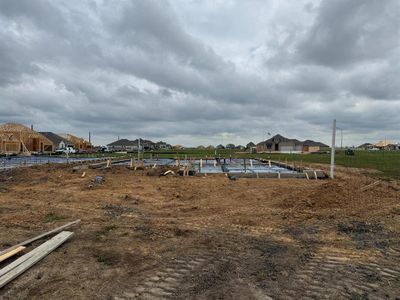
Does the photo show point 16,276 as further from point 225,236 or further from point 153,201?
point 153,201

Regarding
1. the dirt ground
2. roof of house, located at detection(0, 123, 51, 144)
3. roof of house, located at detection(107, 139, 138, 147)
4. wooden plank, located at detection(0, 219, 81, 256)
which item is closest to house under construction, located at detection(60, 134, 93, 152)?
roof of house, located at detection(0, 123, 51, 144)

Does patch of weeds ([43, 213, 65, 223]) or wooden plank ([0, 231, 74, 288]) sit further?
patch of weeds ([43, 213, 65, 223])

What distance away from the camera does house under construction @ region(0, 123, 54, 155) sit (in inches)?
2297

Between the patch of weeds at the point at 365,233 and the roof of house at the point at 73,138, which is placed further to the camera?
the roof of house at the point at 73,138

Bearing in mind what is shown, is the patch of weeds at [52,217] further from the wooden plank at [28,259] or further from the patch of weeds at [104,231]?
the wooden plank at [28,259]

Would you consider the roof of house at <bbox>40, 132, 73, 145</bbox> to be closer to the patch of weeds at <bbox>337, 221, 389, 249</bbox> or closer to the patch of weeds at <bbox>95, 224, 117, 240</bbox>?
the patch of weeds at <bbox>95, 224, 117, 240</bbox>

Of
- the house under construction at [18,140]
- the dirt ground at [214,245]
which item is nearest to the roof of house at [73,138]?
the house under construction at [18,140]

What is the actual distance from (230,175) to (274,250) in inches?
521

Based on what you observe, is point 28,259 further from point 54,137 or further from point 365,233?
point 54,137

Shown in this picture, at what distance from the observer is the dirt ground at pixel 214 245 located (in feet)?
14.7

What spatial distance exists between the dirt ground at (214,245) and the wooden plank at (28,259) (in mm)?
107

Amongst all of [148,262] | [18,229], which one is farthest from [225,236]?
[18,229]

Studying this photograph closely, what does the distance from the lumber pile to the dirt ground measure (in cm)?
12

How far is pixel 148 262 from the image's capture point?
5.44 m
